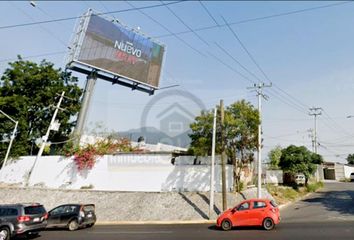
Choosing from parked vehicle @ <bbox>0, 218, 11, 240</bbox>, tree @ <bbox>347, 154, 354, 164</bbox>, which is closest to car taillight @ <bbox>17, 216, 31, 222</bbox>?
parked vehicle @ <bbox>0, 218, 11, 240</bbox>

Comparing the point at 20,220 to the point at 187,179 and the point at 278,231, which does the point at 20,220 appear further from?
the point at 187,179

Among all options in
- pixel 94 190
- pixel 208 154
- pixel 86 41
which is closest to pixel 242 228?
Result: pixel 208 154

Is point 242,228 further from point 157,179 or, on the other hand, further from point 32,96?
point 32,96

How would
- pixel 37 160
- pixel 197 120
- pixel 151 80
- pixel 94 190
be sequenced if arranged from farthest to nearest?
1. pixel 151 80
2. pixel 37 160
3. pixel 94 190
4. pixel 197 120

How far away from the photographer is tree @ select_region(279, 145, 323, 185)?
36.7 meters

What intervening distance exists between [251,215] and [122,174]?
626 inches

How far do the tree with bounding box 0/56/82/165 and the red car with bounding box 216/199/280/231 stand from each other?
27100 millimetres

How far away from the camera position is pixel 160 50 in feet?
143

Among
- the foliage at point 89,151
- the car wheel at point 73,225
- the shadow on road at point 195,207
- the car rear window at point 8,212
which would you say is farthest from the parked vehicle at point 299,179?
the car rear window at point 8,212

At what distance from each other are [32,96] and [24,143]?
18.5 feet

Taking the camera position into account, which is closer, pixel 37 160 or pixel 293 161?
pixel 37 160

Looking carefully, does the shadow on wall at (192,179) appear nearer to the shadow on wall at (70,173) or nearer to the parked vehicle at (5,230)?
the shadow on wall at (70,173)

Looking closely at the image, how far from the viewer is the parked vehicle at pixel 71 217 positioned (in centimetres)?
1955

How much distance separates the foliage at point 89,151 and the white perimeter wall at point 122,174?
0.54m
